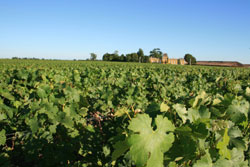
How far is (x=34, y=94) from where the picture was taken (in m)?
2.55

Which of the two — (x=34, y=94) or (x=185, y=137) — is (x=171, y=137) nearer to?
(x=185, y=137)

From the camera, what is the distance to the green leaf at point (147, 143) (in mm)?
770

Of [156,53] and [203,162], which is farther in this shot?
[156,53]

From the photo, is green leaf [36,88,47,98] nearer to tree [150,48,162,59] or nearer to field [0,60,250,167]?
field [0,60,250,167]

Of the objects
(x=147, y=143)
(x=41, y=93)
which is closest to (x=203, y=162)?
(x=147, y=143)

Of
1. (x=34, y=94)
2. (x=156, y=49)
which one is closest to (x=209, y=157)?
(x=34, y=94)

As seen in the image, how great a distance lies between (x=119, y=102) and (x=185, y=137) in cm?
168

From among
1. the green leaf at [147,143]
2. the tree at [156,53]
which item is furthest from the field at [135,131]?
the tree at [156,53]

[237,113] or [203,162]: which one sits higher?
[237,113]

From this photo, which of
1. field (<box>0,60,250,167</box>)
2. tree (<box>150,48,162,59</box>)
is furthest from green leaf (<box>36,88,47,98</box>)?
tree (<box>150,48,162,59</box>)

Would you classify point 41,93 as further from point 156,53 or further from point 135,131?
point 156,53

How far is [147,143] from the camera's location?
2.57 ft

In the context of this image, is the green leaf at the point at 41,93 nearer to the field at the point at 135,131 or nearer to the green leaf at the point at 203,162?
the field at the point at 135,131

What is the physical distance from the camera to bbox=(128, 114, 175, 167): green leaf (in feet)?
2.52
